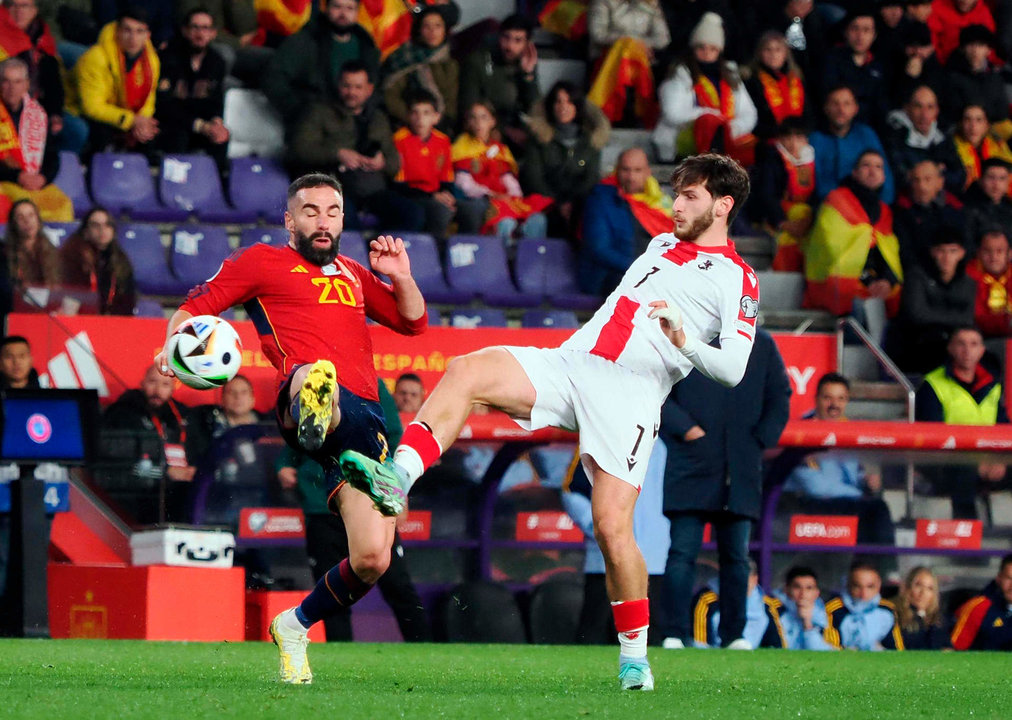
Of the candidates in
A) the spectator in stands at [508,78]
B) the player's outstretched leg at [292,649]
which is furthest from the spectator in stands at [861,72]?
the player's outstretched leg at [292,649]

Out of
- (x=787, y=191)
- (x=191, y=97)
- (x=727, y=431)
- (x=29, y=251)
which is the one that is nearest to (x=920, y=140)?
(x=787, y=191)

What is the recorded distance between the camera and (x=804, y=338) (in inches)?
458

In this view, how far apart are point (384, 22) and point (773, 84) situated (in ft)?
10.5

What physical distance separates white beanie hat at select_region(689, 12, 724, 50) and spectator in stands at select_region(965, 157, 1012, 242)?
7.67 ft

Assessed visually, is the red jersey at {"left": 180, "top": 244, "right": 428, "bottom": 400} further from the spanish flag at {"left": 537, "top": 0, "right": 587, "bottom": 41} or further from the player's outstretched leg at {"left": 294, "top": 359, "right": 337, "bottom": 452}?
the spanish flag at {"left": 537, "top": 0, "right": 587, "bottom": 41}

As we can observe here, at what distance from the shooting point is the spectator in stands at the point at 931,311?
12430mm

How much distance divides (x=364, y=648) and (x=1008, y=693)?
342cm

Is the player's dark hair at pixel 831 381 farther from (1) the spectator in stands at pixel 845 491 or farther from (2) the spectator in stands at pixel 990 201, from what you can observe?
(2) the spectator in stands at pixel 990 201

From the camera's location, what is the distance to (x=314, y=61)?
12750mm

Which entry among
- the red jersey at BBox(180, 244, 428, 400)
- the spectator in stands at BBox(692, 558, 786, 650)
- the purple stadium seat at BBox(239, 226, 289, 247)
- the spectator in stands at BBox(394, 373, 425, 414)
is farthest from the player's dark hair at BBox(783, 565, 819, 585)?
the red jersey at BBox(180, 244, 428, 400)

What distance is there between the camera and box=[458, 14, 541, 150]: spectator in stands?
1361cm

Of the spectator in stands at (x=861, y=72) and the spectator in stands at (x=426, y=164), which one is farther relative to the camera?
the spectator in stands at (x=861, y=72)

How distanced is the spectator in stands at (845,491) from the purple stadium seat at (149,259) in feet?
13.9

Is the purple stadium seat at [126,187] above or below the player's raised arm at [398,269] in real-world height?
above
